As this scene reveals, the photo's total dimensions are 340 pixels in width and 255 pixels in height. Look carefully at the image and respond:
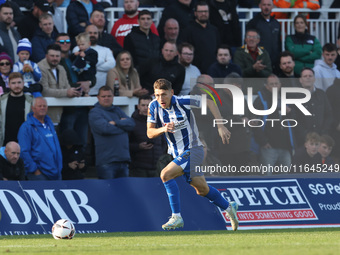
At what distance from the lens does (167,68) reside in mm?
14711

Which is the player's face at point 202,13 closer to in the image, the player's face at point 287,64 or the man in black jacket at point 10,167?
the player's face at point 287,64

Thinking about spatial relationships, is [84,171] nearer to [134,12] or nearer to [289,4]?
[134,12]

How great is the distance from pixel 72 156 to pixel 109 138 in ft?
2.27

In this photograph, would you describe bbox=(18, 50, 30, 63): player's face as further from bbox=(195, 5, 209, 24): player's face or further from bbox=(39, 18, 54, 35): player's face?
bbox=(195, 5, 209, 24): player's face

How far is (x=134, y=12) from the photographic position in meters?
15.8

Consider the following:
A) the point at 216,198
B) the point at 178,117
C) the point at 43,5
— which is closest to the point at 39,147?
the point at 178,117

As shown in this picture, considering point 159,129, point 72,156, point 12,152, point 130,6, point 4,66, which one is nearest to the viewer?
point 159,129

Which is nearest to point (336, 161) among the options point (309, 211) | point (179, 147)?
point (309, 211)

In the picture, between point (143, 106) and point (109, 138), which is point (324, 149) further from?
point (109, 138)

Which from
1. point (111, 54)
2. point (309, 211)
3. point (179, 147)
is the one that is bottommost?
point (309, 211)

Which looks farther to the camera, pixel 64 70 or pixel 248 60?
pixel 248 60

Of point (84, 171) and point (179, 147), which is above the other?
point (179, 147)

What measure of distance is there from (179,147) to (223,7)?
244 inches

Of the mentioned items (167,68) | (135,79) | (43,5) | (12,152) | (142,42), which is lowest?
(12,152)
